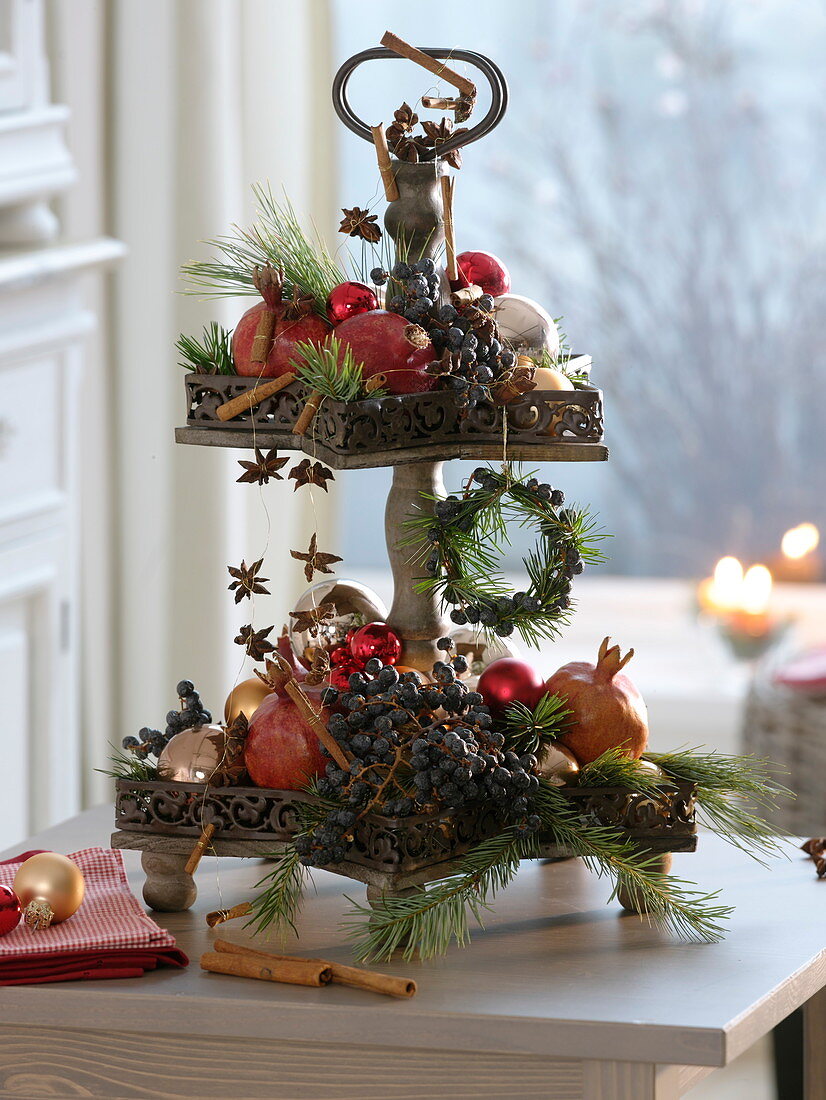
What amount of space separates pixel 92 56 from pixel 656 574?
1.27 m

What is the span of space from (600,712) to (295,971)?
0.84 feet

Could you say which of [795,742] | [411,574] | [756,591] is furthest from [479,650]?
[756,591]

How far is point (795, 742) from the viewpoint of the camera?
207cm

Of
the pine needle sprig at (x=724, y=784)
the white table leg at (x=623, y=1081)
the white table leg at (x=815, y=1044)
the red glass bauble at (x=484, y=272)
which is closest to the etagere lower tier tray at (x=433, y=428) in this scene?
the red glass bauble at (x=484, y=272)

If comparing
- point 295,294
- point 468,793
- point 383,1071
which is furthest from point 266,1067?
point 295,294

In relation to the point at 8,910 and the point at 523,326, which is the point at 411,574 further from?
the point at 8,910

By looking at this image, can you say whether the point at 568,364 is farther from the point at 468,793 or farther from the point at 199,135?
the point at 199,135

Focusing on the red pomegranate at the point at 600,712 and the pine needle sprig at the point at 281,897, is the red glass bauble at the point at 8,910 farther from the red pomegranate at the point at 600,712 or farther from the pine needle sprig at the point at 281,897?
the red pomegranate at the point at 600,712

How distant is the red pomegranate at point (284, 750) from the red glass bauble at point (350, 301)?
0.25 metres

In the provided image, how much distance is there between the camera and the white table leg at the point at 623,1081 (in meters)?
0.82

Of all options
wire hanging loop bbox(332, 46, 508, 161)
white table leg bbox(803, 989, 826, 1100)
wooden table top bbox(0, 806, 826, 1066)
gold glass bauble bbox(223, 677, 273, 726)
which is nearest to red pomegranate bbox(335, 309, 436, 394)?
wire hanging loop bbox(332, 46, 508, 161)

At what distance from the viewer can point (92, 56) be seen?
90.7 inches

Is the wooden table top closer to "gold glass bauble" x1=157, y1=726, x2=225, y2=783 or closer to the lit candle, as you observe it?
"gold glass bauble" x1=157, y1=726, x2=225, y2=783

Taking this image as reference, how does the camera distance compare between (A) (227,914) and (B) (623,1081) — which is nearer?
(B) (623,1081)
